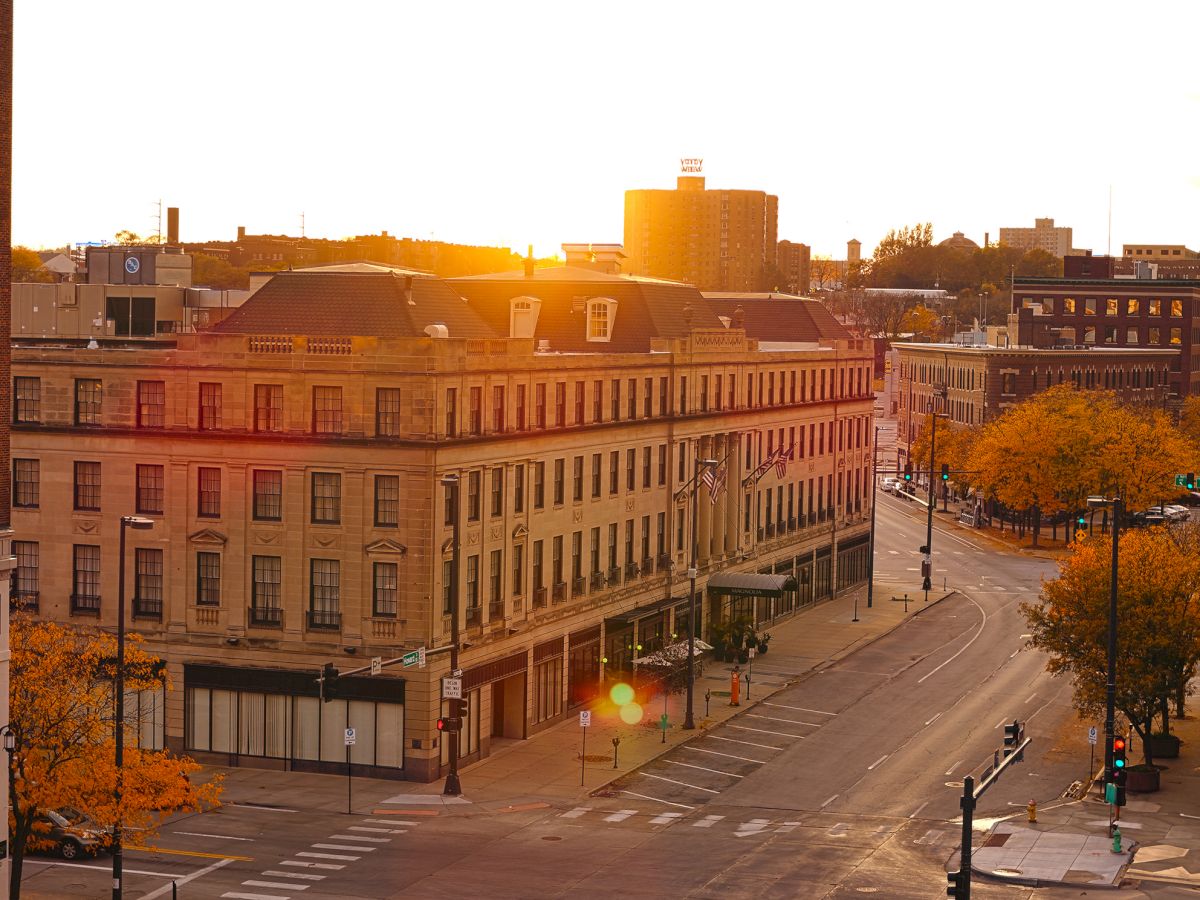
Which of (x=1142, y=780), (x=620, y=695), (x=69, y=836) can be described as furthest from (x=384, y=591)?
(x=1142, y=780)

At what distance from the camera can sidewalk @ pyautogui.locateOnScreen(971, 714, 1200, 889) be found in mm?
51656

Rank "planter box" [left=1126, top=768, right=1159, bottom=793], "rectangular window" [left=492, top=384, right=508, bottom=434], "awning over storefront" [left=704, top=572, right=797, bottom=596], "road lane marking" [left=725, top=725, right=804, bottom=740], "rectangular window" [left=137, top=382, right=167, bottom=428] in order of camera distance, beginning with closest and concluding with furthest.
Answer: "planter box" [left=1126, top=768, right=1159, bottom=793] → "rectangular window" [left=137, top=382, right=167, bottom=428] → "rectangular window" [left=492, top=384, right=508, bottom=434] → "road lane marking" [left=725, top=725, right=804, bottom=740] → "awning over storefront" [left=704, top=572, right=797, bottom=596]

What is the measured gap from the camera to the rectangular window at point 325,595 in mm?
65250

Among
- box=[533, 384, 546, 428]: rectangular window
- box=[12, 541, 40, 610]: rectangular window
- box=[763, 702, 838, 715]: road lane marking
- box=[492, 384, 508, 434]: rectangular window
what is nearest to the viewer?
box=[12, 541, 40, 610]: rectangular window

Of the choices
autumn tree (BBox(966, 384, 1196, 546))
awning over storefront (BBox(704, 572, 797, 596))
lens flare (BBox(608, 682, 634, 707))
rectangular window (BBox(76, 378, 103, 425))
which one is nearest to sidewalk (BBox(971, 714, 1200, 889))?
lens flare (BBox(608, 682, 634, 707))

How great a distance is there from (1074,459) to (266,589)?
81.2 metres

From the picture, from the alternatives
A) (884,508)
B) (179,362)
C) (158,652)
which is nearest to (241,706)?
(158,652)

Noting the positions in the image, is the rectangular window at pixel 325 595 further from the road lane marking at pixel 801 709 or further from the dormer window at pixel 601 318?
the dormer window at pixel 601 318

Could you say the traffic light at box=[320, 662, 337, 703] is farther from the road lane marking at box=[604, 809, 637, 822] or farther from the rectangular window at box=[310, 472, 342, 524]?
the road lane marking at box=[604, 809, 637, 822]

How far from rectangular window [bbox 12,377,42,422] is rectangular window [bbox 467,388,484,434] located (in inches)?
610

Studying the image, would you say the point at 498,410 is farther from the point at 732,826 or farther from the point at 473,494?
the point at 732,826

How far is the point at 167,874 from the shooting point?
51.7 meters

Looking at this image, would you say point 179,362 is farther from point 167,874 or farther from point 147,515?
point 167,874

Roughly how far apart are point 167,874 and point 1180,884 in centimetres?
2692
